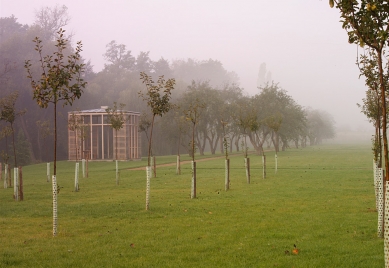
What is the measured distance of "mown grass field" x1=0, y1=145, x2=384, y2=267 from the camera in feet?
26.8

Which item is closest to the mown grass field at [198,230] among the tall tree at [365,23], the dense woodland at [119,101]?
the tall tree at [365,23]

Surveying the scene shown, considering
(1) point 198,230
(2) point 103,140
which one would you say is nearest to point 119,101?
(2) point 103,140

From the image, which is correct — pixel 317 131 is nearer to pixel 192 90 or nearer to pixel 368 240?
pixel 192 90

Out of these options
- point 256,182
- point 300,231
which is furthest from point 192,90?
point 300,231

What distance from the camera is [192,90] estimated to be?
205ft

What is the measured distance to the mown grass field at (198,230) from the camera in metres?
8.18

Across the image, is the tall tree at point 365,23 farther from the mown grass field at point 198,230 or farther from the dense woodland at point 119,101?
the dense woodland at point 119,101

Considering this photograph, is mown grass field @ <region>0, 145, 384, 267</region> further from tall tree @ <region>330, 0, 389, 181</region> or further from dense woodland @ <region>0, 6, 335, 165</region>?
dense woodland @ <region>0, 6, 335, 165</region>

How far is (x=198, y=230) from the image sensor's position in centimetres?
1065

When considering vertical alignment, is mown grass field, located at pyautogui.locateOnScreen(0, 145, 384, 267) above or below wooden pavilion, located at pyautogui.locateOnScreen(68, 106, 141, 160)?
below

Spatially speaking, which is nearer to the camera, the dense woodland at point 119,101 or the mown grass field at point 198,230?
the mown grass field at point 198,230

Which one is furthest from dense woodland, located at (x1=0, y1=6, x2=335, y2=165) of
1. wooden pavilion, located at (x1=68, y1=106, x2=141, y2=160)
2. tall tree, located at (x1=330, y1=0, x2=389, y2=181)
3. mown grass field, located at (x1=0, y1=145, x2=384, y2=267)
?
tall tree, located at (x1=330, y1=0, x2=389, y2=181)

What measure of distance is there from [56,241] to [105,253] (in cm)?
171

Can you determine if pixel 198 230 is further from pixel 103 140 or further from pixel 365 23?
pixel 103 140
